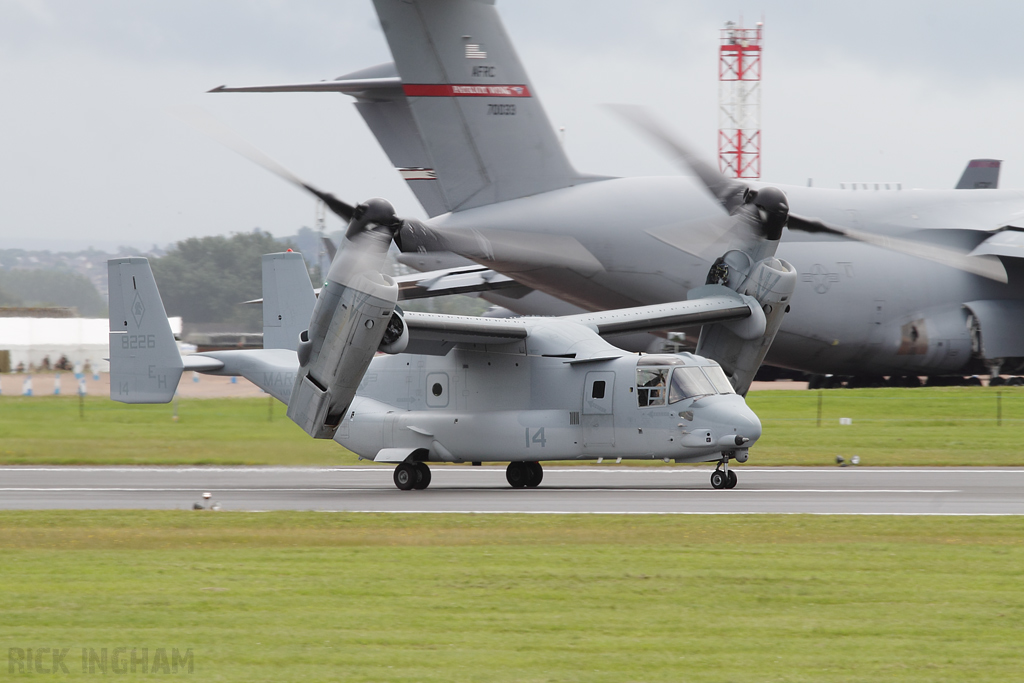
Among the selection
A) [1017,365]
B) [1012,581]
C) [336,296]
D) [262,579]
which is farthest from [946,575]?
[1017,365]

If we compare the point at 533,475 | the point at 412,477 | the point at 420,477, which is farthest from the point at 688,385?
the point at 412,477

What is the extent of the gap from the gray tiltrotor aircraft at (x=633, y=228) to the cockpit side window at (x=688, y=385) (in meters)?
2.55

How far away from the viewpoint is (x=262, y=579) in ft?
37.7

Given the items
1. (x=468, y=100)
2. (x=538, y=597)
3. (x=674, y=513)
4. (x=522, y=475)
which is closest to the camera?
(x=538, y=597)

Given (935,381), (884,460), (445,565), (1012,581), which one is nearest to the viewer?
(1012,581)

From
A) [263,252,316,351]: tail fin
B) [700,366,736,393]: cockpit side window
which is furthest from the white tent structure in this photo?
[700,366,736,393]: cockpit side window

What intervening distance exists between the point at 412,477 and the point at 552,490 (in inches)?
104

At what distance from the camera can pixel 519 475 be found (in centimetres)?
2239

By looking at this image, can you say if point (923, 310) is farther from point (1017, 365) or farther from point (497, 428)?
point (497, 428)

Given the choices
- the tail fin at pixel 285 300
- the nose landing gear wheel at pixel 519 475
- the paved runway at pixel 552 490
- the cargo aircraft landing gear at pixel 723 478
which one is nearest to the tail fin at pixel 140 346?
the paved runway at pixel 552 490

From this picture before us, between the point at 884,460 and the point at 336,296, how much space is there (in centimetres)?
1446

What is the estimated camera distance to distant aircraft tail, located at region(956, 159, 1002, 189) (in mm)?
45344

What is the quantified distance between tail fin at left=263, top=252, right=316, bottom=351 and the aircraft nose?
9.02 m

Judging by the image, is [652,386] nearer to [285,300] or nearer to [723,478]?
[723,478]
